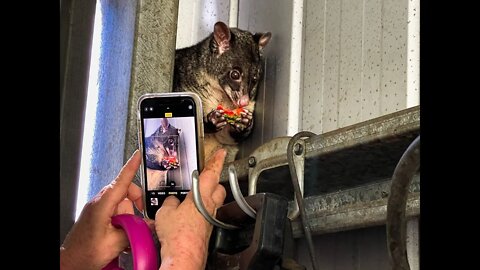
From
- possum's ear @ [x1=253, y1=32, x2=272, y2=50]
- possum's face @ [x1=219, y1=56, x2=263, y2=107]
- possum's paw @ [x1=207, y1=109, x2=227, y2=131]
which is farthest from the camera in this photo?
possum's paw @ [x1=207, y1=109, x2=227, y2=131]

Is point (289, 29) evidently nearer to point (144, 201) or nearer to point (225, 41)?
point (144, 201)

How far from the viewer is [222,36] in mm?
2117

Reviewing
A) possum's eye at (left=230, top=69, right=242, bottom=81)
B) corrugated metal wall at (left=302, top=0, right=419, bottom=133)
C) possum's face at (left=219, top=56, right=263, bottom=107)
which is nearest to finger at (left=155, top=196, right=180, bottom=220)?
corrugated metal wall at (left=302, top=0, right=419, bottom=133)

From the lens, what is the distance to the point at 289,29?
1.50 meters

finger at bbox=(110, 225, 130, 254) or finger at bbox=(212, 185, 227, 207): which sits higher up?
finger at bbox=(212, 185, 227, 207)

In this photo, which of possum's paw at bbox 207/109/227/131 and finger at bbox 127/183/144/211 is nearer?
finger at bbox 127/183/144/211

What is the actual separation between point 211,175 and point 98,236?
0.55 feet

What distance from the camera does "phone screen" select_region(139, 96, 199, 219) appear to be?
1.05m

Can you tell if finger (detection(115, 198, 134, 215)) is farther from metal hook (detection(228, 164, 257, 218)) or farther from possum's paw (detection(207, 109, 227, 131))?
possum's paw (detection(207, 109, 227, 131))

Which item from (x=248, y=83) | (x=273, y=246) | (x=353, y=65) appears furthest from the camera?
(x=248, y=83)

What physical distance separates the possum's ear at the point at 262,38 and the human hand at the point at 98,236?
68cm

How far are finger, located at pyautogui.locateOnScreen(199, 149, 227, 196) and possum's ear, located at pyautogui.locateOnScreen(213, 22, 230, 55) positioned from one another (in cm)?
90
